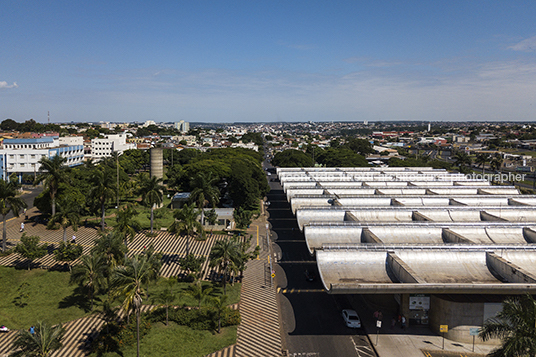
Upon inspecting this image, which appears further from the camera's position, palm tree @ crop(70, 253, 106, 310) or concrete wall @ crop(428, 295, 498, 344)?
palm tree @ crop(70, 253, 106, 310)

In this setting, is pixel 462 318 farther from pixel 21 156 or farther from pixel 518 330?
pixel 21 156

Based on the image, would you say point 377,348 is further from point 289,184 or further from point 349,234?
point 289,184

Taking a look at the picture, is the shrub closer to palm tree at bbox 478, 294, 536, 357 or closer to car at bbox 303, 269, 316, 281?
car at bbox 303, 269, 316, 281

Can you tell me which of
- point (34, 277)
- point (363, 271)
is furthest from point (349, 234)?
point (34, 277)

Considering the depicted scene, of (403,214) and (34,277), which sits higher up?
(403,214)

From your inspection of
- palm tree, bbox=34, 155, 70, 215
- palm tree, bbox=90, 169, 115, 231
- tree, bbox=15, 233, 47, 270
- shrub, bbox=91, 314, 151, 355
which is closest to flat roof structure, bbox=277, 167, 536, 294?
shrub, bbox=91, 314, 151, 355

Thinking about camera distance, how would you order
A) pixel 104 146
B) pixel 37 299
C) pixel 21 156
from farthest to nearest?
pixel 104 146, pixel 21 156, pixel 37 299

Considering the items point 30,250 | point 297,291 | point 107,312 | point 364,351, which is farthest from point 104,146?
point 364,351
